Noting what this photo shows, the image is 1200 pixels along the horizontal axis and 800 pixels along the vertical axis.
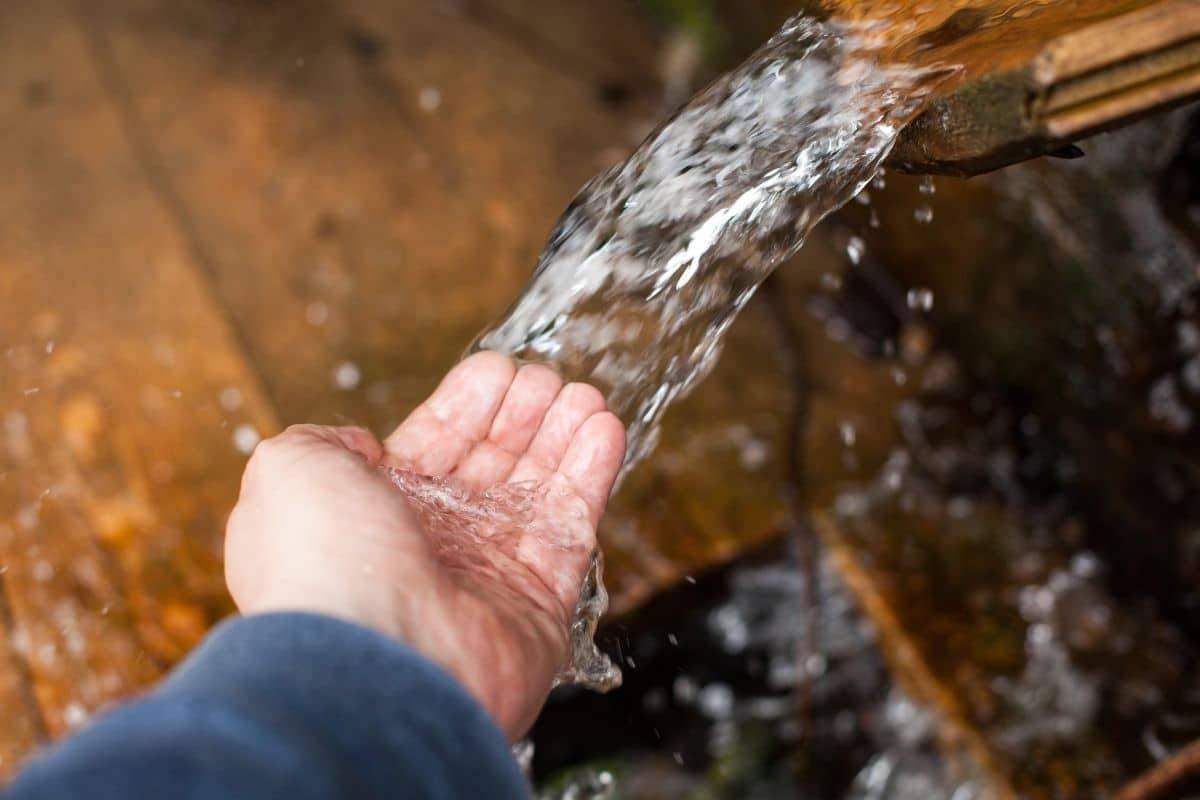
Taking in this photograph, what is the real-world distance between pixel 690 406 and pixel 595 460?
113 cm

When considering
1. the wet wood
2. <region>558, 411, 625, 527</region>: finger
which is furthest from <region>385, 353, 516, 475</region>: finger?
the wet wood

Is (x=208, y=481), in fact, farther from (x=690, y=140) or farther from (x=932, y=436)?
(x=932, y=436)

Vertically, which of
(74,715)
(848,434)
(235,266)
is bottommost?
(848,434)

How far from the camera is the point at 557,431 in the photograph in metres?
1.66

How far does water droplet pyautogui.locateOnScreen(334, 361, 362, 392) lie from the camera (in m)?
2.61

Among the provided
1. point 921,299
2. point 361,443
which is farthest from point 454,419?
point 921,299

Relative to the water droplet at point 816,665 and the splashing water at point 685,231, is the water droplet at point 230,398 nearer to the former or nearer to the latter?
the splashing water at point 685,231

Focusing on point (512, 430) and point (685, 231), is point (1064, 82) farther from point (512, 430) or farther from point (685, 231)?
point (512, 430)

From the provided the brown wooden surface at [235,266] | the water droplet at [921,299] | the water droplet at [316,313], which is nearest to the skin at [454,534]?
the brown wooden surface at [235,266]

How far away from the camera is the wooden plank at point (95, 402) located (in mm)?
2076

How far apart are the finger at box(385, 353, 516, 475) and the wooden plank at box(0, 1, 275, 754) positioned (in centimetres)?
87

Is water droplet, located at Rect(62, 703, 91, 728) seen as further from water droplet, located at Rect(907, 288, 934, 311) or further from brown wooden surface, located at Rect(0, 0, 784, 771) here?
water droplet, located at Rect(907, 288, 934, 311)

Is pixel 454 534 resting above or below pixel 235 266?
below

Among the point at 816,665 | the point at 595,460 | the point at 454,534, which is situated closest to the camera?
the point at 454,534
